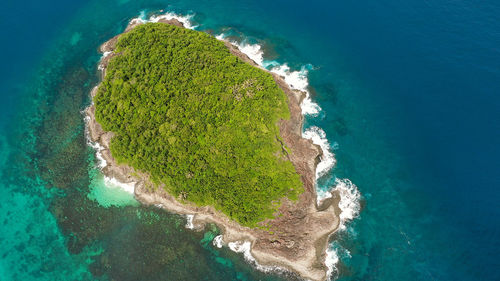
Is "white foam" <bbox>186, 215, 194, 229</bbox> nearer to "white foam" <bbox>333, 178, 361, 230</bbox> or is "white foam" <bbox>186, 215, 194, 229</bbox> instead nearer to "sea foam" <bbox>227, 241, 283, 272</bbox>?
"sea foam" <bbox>227, 241, 283, 272</bbox>

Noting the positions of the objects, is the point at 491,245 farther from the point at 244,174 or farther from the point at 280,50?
the point at 280,50

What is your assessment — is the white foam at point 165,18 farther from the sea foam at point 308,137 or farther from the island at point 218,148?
the island at point 218,148

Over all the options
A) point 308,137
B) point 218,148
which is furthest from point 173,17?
point 308,137

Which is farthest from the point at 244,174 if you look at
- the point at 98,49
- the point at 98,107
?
the point at 98,49

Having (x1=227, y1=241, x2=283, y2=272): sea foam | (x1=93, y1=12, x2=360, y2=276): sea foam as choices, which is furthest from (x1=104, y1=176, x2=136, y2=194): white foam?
(x1=227, y1=241, x2=283, y2=272): sea foam

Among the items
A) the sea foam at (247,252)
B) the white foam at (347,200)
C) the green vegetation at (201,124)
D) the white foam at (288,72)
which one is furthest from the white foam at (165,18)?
the sea foam at (247,252)

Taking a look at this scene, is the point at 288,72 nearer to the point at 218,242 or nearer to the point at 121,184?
the point at 218,242
